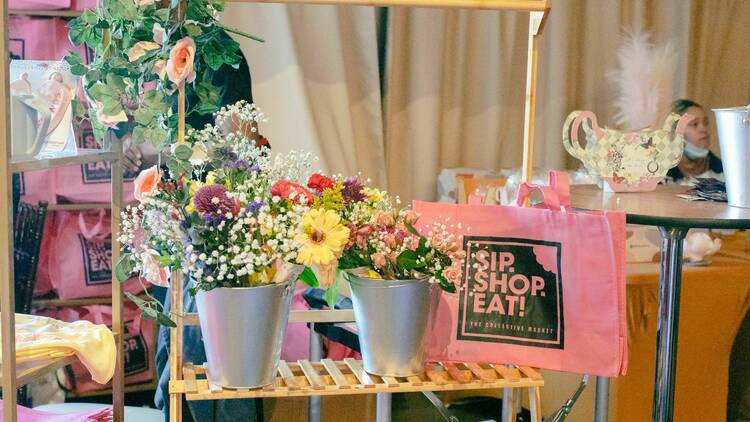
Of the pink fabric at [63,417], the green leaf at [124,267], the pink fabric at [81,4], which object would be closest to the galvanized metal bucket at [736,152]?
the green leaf at [124,267]

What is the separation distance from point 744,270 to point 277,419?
152 cm

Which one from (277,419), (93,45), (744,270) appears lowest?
(277,419)

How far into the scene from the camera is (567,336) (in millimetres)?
1389

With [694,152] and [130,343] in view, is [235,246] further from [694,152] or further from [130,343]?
[694,152]

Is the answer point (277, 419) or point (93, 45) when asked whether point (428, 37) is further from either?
point (93, 45)

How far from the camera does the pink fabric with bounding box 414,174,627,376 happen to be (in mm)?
1376

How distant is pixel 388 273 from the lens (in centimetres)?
133

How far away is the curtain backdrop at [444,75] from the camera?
3158 millimetres

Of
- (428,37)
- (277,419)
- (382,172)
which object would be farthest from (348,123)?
(277,419)

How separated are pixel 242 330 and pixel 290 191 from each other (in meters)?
0.21

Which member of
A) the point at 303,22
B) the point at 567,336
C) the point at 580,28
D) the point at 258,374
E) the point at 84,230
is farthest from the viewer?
the point at 580,28

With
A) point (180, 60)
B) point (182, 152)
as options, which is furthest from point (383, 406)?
point (180, 60)

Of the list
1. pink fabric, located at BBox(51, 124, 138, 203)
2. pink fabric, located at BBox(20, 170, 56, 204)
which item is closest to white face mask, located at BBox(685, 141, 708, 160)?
pink fabric, located at BBox(51, 124, 138, 203)

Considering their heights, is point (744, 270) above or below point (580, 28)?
below
